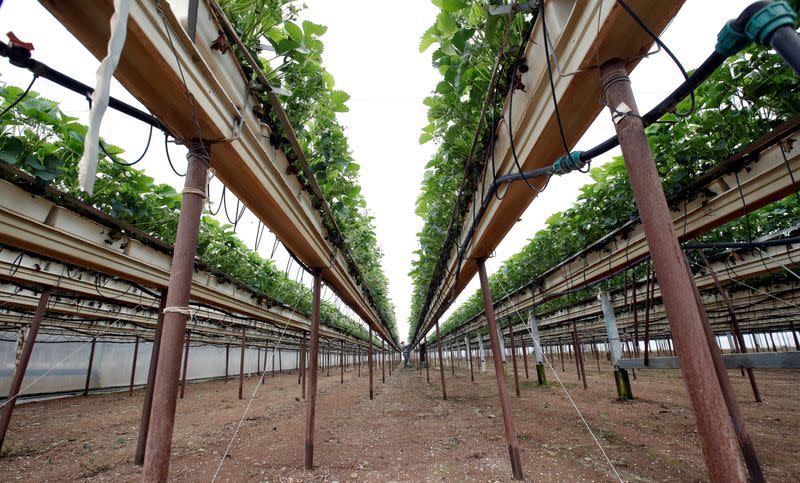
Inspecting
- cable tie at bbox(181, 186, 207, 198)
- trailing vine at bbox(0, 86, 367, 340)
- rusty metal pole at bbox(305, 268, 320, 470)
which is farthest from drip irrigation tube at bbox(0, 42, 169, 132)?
rusty metal pole at bbox(305, 268, 320, 470)

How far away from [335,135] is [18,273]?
21.2ft

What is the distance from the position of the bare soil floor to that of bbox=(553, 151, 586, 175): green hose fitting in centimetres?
465

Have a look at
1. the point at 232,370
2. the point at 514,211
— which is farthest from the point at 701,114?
the point at 232,370

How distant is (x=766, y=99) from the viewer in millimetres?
3615

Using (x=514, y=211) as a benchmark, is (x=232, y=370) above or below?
below

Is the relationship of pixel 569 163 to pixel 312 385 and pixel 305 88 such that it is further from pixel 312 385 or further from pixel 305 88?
pixel 312 385

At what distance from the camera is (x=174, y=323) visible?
6.31 ft

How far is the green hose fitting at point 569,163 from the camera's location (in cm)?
230

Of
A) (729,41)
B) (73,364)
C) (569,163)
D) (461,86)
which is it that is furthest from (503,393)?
(73,364)

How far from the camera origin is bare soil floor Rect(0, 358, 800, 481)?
5246 millimetres

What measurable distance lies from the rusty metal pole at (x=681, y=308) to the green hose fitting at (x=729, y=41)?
0.38 meters

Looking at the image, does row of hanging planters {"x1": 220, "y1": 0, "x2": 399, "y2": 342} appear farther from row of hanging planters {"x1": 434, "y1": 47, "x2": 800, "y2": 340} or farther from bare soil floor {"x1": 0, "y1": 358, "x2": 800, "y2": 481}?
bare soil floor {"x1": 0, "y1": 358, "x2": 800, "y2": 481}

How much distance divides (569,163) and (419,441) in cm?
683

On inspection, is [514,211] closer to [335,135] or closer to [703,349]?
[335,135]
